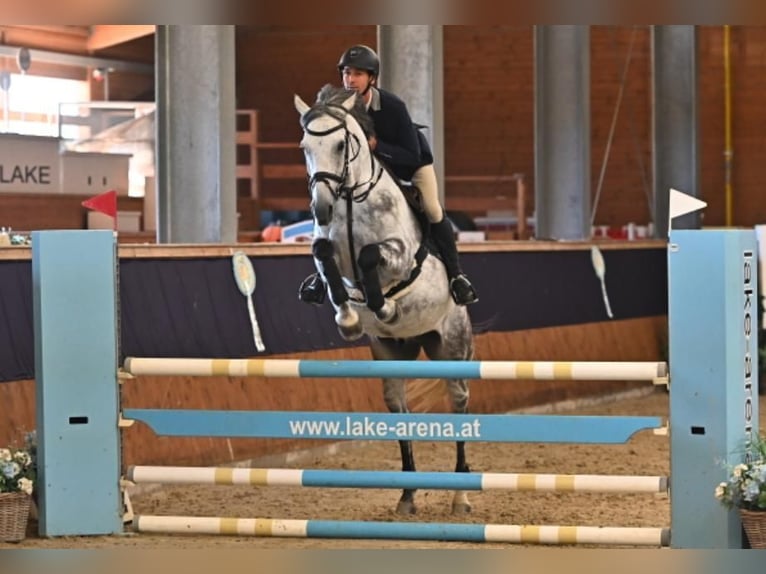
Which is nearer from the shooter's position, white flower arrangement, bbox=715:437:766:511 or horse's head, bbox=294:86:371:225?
white flower arrangement, bbox=715:437:766:511

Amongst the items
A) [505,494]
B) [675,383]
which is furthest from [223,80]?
[675,383]

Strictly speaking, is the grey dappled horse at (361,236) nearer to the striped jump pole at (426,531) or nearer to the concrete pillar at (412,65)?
the striped jump pole at (426,531)

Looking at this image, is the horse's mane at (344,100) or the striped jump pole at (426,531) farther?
the horse's mane at (344,100)

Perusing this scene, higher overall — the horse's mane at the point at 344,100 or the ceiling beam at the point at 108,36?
the ceiling beam at the point at 108,36

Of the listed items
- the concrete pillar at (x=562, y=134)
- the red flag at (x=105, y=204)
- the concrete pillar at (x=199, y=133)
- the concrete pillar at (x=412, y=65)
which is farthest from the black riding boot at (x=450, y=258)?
the concrete pillar at (x=562, y=134)

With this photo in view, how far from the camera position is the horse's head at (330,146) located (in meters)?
5.06

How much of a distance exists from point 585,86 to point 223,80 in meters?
6.49

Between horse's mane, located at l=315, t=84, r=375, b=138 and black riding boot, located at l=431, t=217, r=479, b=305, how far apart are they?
668mm

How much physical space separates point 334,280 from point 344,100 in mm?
667

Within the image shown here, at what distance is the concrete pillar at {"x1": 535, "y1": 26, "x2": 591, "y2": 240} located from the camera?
15.3 m

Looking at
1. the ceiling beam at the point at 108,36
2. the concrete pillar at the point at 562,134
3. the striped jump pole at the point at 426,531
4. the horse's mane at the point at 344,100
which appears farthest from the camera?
the ceiling beam at the point at 108,36

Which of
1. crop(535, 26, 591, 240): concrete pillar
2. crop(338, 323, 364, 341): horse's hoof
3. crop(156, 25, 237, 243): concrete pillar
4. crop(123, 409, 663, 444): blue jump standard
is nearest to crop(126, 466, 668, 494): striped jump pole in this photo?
crop(123, 409, 663, 444): blue jump standard

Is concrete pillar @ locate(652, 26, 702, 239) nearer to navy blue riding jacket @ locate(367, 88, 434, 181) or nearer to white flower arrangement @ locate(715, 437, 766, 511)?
navy blue riding jacket @ locate(367, 88, 434, 181)

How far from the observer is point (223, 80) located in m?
10.1
